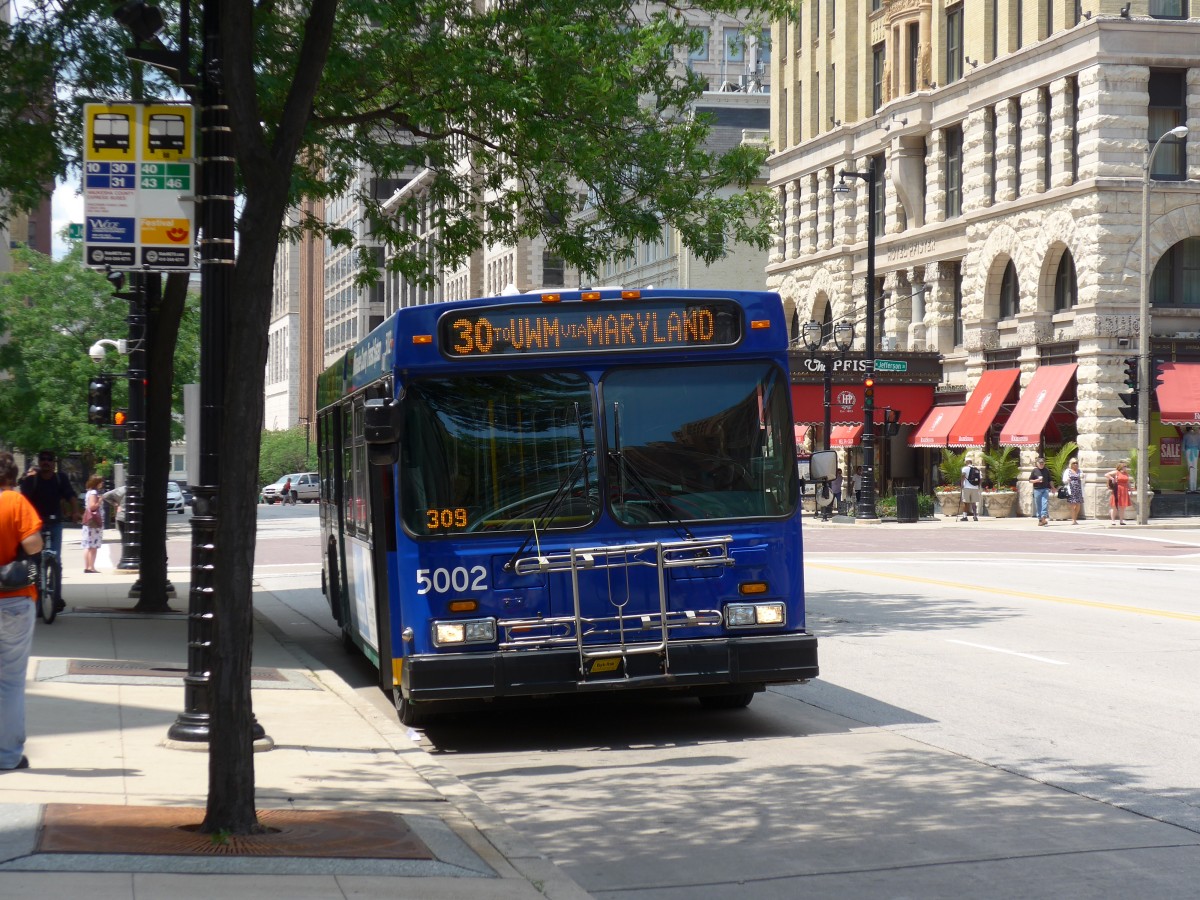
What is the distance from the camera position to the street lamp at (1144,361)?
4066cm

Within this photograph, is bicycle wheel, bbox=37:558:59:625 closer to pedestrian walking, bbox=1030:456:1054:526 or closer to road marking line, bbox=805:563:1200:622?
road marking line, bbox=805:563:1200:622

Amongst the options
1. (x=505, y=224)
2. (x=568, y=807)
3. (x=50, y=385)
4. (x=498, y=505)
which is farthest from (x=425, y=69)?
(x=50, y=385)

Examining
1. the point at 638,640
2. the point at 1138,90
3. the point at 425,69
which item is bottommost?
the point at 638,640

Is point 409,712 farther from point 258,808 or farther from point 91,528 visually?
point 91,528

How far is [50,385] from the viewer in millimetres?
58781

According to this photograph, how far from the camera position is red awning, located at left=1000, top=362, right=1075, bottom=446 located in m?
44.9

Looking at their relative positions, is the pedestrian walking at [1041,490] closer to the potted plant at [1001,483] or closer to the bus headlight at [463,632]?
the potted plant at [1001,483]

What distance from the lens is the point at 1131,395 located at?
40.1m

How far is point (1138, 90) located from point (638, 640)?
38189 mm

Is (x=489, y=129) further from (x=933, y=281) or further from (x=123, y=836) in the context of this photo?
(x=933, y=281)

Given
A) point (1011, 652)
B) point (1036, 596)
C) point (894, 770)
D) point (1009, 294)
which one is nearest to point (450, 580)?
point (894, 770)

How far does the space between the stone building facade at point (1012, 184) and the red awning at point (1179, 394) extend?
65cm

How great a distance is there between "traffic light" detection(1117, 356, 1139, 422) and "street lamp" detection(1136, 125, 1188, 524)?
201mm

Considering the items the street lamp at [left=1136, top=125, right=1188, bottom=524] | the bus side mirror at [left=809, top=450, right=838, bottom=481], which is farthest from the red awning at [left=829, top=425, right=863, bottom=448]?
the bus side mirror at [left=809, top=450, right=838, bottom=481]
